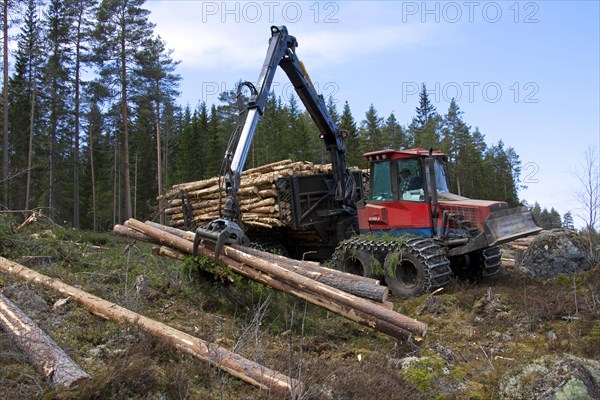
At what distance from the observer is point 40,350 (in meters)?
4.25

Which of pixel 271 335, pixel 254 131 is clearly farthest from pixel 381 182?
pixel 271 335

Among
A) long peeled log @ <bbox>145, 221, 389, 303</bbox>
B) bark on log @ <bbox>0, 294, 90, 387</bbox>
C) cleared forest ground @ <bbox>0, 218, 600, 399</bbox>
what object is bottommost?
cleared forest ground @ <bbox>0, 218, 600, 399</bbox>

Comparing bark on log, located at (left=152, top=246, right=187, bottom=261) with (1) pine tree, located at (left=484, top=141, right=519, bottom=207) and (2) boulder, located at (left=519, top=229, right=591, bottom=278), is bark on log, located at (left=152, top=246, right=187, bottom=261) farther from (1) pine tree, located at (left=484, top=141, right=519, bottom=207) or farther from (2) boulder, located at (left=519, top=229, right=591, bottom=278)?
(1) pine tree, located at (left=484, top=141, right=519, bottom=207)

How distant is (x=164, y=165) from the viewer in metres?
48.5

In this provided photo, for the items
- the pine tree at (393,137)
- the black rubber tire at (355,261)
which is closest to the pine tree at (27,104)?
the black rubber tire at (355,261)

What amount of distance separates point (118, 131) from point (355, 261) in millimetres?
33008

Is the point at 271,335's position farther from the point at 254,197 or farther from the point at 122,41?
the point at 122,41

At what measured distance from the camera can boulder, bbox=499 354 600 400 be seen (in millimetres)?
3861

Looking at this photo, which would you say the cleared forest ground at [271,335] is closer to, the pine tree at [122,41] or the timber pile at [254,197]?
the timber pile at [254,197]

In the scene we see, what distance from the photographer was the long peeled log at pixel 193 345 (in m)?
4.25

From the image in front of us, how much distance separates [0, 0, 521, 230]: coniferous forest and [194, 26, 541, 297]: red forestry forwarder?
17.3ft

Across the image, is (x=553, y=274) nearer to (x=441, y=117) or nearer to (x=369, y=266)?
(x=369, y=266)

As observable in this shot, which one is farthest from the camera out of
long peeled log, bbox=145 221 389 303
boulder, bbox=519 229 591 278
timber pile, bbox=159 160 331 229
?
timber pile, bbox=159 160 331 229

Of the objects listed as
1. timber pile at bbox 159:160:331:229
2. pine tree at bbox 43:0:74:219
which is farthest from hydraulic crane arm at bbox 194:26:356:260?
pine tree at bbox 43:0:74:219
